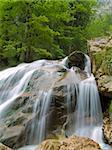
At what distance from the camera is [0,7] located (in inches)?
679

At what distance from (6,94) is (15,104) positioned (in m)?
1.14

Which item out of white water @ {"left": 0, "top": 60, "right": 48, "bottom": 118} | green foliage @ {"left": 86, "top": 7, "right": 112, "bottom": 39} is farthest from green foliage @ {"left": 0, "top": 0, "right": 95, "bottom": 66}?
green foliage @ {"left": 86, "top": 7, "right": 112, "bottom": 39}

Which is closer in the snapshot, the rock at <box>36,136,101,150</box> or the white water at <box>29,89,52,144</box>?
the rock at <box>36,136,101,150</box>

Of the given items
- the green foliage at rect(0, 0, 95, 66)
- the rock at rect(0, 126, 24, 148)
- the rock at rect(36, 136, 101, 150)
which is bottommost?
the rock at rect(0, 126, 24, 148)

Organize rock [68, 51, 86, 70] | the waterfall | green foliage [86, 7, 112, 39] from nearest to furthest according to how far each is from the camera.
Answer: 1. the waterfall
2. rock [68, 51, 86, 70]
3. green foliage [86, 7, 112, 39]

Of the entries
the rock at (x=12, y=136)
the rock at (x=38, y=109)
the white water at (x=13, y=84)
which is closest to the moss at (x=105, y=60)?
the rock at (x=38, y=109)

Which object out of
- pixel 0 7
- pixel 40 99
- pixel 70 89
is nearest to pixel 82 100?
pixel 70 89

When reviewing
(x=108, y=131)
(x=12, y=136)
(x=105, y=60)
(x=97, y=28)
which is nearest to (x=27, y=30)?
(x=105, y=60)

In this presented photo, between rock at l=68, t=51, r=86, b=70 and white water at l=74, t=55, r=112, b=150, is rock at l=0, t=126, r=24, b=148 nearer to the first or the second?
white water at l=74, t=55, r=112, b=150

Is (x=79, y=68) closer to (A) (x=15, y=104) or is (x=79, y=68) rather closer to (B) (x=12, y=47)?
(A) (x=15, y=104)

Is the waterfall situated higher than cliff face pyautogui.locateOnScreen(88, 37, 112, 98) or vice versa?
cliff face pyautogui.locateOnScreen(88, 37, 112, 98)

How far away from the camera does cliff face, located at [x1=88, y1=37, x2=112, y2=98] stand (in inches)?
382

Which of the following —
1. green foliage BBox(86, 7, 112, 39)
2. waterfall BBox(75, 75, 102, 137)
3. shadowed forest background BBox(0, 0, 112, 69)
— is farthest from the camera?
green foliage BBox(86, 7, 112, 39)

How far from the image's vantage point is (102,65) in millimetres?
10516
